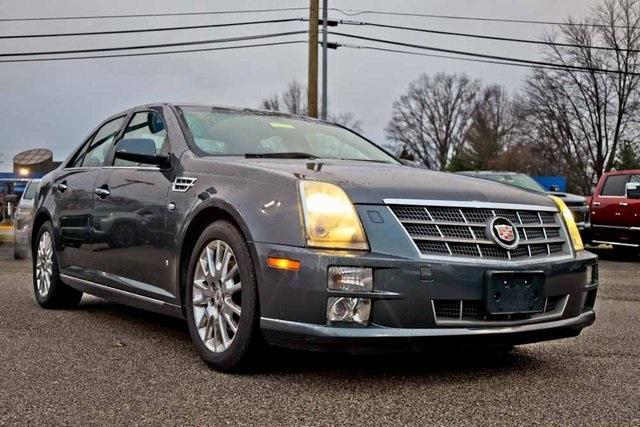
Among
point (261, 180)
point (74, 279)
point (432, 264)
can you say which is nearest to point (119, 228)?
point (74, 279)

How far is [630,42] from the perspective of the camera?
43469 millimetres

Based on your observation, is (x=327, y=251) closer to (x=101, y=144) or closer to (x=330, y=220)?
(x=330, y=220)

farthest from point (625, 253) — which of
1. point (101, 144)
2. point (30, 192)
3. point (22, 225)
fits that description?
point (101, 144)

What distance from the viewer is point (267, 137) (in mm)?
4875

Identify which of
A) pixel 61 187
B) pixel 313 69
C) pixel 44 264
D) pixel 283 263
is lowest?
pixel 44 264

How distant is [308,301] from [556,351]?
6.10ft

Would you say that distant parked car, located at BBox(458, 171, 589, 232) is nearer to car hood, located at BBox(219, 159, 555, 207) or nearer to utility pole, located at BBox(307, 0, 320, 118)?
utility pole, located at BBox(307, 0, 320, 118)

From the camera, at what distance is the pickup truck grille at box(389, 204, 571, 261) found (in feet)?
11.6

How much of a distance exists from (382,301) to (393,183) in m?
0.64

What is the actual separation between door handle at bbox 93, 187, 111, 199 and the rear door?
0.35ft

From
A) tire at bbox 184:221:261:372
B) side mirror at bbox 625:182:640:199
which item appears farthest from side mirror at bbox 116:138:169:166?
side mirror at bbox 625:182:640:199

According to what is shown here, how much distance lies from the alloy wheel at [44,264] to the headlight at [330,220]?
327 cm

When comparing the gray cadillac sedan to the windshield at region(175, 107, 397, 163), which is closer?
the gray cadillac sedan

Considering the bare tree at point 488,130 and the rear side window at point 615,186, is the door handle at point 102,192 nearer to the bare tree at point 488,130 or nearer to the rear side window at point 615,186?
the rear side window at point 615,186
